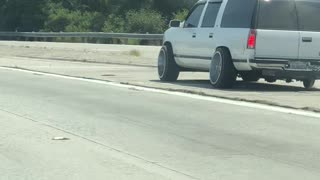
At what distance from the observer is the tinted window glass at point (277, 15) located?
14.1m

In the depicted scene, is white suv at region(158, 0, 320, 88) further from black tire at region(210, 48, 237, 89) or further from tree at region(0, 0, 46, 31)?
tree at region(0, 0, 46, 31)

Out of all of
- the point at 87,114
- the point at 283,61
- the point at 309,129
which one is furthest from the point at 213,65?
the point at 309,129

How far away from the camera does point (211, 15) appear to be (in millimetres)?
15602

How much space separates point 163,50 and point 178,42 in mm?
716

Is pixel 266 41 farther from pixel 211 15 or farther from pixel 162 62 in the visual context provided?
pixel 162 62

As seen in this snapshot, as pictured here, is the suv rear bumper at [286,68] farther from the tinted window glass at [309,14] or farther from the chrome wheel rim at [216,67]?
the chrome wheel rim at [216,67]

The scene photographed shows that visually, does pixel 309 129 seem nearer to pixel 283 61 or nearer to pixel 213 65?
pixel 283 61

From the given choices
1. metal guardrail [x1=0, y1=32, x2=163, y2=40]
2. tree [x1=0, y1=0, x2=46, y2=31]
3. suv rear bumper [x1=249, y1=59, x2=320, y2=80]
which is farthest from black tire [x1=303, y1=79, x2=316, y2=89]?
tree [x1=0, y1=0, x2=46, y2=31]

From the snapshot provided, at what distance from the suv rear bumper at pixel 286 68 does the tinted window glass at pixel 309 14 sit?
0.75 metres

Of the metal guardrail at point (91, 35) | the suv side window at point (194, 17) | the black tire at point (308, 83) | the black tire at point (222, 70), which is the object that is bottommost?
the metal guardrail at point (91, 35)

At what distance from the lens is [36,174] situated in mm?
7051

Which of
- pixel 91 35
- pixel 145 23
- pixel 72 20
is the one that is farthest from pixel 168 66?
pixel 72 20

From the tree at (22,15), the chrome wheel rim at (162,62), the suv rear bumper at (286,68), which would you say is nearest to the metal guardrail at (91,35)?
the tree at (22,15)

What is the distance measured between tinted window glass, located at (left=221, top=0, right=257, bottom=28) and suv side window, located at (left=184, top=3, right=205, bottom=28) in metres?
1.24
